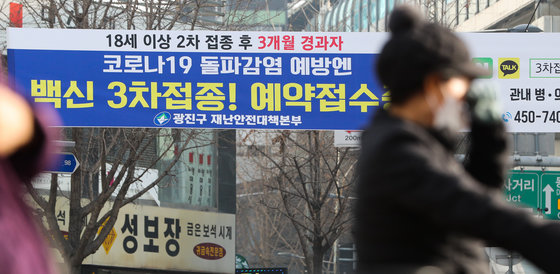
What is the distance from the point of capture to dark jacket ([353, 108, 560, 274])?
2.30 meters

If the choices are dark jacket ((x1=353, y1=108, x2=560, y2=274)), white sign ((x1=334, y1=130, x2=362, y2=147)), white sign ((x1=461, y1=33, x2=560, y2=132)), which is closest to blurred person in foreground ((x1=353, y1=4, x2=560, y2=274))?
dark jacket ((x1=353, y1=108, x2=560, y2=274))

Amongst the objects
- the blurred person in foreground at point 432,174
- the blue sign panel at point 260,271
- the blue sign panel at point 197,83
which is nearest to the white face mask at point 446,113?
the blurred person in foreground at point 432,174

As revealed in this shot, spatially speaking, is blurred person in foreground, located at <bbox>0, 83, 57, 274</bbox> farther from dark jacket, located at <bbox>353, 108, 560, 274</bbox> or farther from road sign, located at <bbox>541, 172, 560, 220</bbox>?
road sign, located at <bbox>541, 172, 560, 220</bbox>

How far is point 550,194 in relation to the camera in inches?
659

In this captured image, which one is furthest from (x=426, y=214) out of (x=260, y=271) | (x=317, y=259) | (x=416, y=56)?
(x=317, y=259)

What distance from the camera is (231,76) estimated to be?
12578 millimetres

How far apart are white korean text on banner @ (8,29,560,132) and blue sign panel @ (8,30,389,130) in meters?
0.01

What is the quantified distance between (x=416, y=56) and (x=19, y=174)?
40.3 inches

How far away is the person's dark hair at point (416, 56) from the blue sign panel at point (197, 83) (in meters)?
9.89

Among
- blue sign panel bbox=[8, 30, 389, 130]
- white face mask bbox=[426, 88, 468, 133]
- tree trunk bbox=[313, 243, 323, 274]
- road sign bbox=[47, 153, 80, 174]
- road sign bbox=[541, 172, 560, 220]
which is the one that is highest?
blue sign panel bbox=[8, 30, 389, 130]

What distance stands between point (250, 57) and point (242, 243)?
32.3 m

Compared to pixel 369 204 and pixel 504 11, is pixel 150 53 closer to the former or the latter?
pixel 369 204

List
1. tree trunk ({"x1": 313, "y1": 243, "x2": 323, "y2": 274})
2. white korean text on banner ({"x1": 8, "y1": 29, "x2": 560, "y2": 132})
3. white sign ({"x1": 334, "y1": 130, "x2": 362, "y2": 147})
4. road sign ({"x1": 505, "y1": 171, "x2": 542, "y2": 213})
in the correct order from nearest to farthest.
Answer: white korean text on banner ({"x1": 8, "y1": 29, "x2": 560, "y2": 132}) < road sign ({"x1": 505, "y1": 171, "x2": 542, "y2": 213}) < white sign ({"x1": 334, "y1": 130, "x2": 362, "y2": 147}) < tree trunk ({"x1": 313, "y1": 243, "x2": 323, "y2": 274})

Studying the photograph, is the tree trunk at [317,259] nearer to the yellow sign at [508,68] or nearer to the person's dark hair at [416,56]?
the yellow sign at [508,68]
